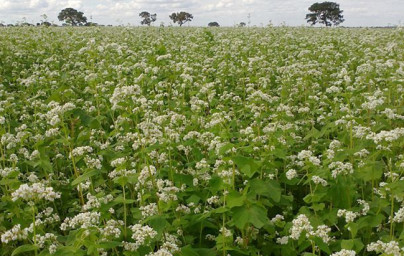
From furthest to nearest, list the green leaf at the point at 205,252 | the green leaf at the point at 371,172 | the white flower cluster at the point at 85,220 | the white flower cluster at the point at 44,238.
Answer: the green leaf at the point at 371,172, the green leaf at the point at 205,252, the white flower cluster at the point at 44,238, the white flower cluster at the point at 85,220

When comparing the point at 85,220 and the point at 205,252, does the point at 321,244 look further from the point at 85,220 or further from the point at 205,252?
the point at 85,220

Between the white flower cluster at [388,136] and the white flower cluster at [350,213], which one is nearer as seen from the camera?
the white flower cluster at [350,213]

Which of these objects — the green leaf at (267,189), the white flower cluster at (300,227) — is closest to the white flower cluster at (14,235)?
the green leaf at (267,189)

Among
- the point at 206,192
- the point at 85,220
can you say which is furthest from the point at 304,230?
the point at 85,220

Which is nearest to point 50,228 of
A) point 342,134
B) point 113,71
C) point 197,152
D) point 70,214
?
point 70,214

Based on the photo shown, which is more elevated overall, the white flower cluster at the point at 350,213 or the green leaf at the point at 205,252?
the white flower cluster at the point at 350,213

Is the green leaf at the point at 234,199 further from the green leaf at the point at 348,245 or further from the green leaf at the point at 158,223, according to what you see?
the green leaf at the point at 348,245

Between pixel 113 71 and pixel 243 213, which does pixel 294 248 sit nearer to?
pixel 243 213

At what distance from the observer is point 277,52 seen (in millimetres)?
14727

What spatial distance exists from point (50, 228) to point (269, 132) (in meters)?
3.26

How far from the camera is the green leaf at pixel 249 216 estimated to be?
3650 millimetres

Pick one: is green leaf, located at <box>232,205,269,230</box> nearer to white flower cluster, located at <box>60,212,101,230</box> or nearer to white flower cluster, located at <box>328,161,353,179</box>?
white flower cluster, located at <box>328,161,353,179</box>

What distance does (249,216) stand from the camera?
12.2ft

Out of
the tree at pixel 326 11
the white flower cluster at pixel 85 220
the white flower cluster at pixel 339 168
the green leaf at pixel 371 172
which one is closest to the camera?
the white flower cluster at pixel 85 220
